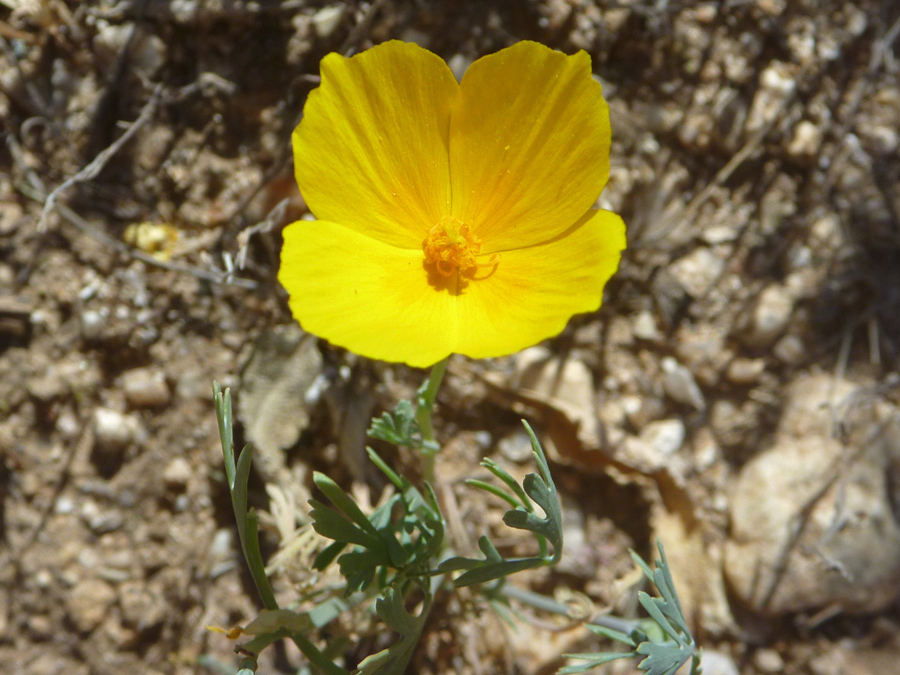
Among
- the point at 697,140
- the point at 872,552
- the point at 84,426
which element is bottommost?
the point at 84,426

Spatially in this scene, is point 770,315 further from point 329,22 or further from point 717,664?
point 329,22

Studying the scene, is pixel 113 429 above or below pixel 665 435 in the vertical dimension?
below

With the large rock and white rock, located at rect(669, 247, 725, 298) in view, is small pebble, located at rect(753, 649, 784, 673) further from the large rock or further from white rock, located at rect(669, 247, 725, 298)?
white rock, located at rect(669, 247, 725, 298)

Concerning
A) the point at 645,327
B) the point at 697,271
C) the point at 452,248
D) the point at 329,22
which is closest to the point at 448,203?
the point at 452,248

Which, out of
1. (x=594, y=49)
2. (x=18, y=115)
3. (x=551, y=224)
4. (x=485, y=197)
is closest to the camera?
(x=551, y=224)

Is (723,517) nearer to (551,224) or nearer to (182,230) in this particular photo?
(551,224)

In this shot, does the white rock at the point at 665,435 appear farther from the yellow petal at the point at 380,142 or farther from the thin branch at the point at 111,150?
the thin branch at the point at 111,150

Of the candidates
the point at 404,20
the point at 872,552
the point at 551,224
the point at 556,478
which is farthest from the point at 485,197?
the point at 872,552
